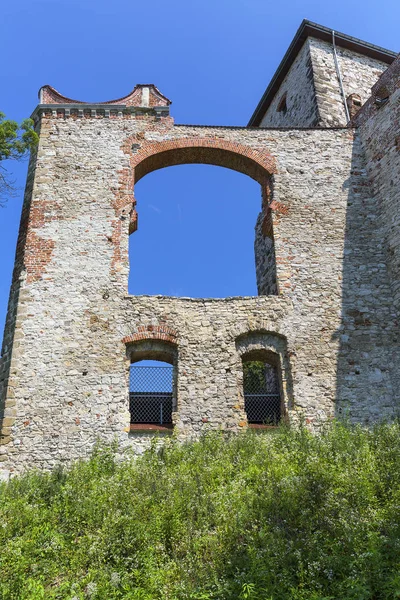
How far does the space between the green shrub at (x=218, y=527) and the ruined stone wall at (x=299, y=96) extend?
1195cm

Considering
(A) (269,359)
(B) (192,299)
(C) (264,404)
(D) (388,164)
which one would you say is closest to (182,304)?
(B) (192,299)

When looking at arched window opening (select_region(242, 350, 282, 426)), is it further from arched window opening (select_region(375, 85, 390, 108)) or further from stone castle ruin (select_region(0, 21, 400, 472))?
arched window opening (select_region(375, 85, 390, 108))

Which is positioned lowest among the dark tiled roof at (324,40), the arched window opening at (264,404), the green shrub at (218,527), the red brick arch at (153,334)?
the green shrub at (218,527)

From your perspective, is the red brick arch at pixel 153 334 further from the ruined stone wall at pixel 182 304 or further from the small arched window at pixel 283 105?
the small arched window at pixel 283 105

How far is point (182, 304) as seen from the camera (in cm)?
1091

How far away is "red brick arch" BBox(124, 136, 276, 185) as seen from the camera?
496 inches

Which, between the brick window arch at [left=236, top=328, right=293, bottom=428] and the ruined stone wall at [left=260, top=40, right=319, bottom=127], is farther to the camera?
the ruined stone wall at [left=260, top=40, right=319, bottom=127]

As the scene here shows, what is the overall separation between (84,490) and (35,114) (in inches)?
392

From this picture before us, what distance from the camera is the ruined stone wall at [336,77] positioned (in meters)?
16.2

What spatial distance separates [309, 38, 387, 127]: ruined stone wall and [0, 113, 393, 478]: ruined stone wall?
3629mm

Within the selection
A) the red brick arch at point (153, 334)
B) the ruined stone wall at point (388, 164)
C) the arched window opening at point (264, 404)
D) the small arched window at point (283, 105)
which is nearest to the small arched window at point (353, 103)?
the small arched window at point (283, 105)

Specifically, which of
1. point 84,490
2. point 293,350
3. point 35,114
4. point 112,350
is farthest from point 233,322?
point 35,114

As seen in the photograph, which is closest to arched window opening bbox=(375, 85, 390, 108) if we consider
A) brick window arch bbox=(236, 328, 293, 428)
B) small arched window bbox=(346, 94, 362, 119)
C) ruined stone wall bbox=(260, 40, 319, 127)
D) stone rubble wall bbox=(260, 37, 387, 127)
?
stone rubble wall bbox=(260, 37, 387, 127)

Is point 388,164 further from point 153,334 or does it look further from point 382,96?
point 153,334
